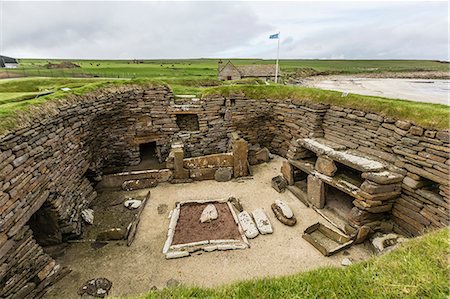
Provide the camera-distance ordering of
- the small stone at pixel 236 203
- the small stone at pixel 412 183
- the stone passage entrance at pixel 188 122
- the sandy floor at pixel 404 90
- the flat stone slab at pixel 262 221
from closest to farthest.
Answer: the small stone at pixel 412 183 < the flat stone slab at pixel 262 221 < the small stone at pixel 236 203 < the stone passage entrance at pixel 188 122 < the sandy floor at pixel 404 90

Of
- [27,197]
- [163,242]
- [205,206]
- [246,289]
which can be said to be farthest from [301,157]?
[27,197]

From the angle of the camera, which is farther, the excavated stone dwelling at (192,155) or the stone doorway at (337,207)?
the stone doorway at (337,207)

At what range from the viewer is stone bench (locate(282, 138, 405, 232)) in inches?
304

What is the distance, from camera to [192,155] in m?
14.2

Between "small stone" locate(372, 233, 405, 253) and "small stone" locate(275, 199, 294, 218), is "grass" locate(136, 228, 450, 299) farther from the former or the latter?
"small stone" locate(275, 199, 294, 218)

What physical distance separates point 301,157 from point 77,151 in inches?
360

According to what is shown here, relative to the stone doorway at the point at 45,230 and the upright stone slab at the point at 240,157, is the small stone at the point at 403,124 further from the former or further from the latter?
the stone doorway at the point at 45,230

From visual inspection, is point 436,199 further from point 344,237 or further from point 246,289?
point 246,289

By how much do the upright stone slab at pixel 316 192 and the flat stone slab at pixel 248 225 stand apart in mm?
2670

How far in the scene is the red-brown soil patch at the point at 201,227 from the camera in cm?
806

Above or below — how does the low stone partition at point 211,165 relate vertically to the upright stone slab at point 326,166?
below

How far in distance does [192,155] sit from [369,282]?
12.0 metres

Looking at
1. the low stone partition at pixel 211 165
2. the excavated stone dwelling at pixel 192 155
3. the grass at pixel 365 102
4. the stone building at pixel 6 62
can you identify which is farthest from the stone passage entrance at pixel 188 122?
the stone building at pixel 6 62

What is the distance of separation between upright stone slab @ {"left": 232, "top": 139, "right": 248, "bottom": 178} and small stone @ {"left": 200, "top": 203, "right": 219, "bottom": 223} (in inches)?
118
